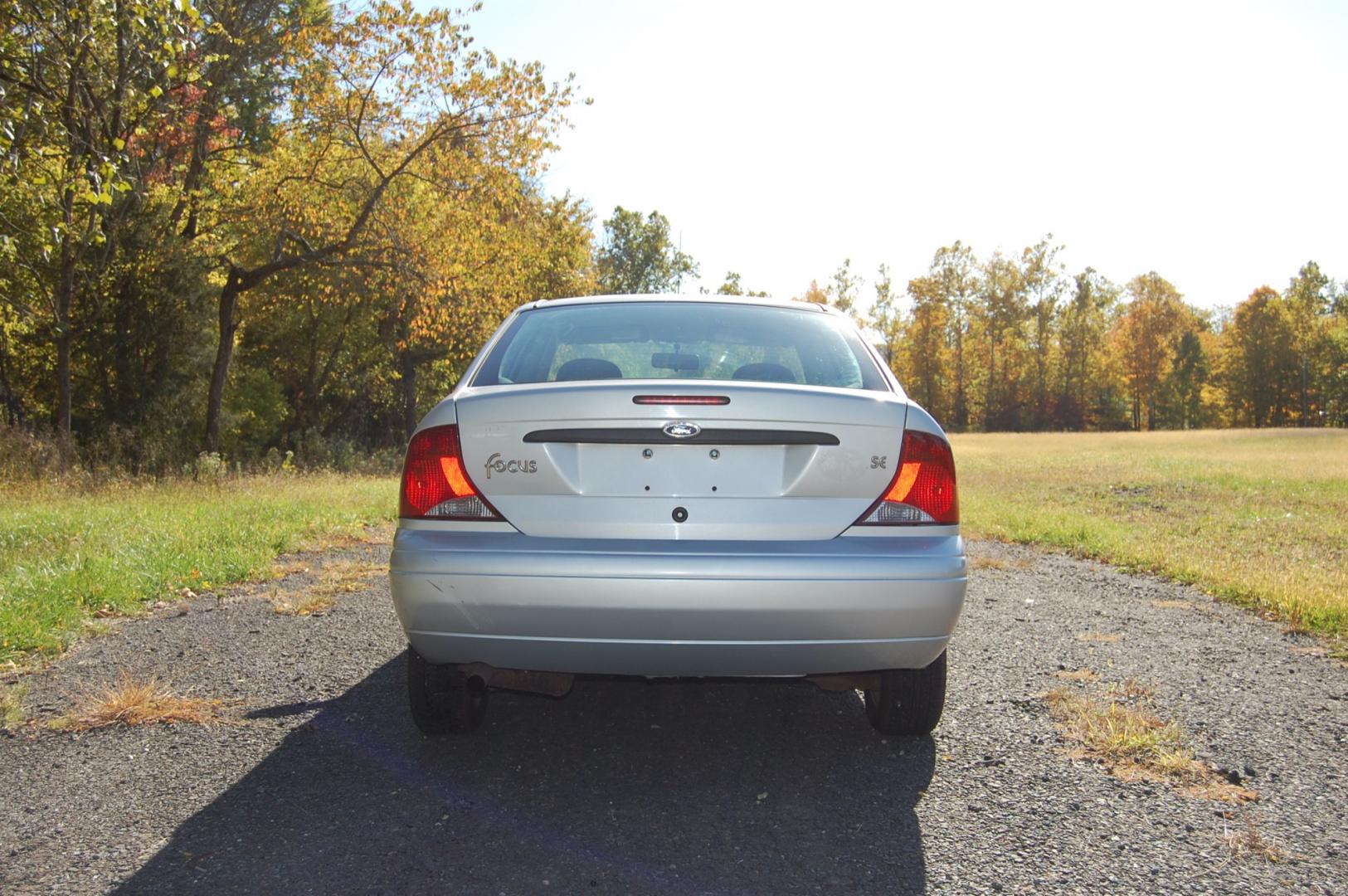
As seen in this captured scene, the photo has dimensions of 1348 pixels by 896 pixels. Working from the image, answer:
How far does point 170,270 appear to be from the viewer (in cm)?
1991

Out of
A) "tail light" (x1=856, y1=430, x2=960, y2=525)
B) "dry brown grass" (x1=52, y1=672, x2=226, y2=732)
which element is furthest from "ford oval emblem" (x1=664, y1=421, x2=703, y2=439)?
"dry brown grass" (x1=52, y1=672, x2=226, y2=732)

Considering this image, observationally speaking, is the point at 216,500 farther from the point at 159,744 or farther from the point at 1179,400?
the point at 1179,400

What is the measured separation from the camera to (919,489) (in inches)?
127

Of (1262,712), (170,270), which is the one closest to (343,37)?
(170,270)

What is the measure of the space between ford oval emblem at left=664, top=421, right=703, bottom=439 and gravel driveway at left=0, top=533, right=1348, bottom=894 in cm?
120

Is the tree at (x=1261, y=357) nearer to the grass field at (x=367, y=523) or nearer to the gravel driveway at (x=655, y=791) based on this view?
the grass field at (x=367, y=523)

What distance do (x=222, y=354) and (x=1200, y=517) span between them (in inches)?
717

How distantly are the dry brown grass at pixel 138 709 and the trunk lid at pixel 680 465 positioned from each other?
1871 mm

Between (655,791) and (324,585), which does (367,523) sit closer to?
(324,585)

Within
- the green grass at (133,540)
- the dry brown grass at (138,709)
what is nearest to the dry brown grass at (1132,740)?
the dry brown grass at (138,709)

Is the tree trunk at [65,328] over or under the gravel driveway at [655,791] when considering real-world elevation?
over

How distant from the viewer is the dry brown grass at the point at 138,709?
395 centimetres

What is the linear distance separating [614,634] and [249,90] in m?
18.6

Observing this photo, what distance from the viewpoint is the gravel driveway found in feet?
8.72
